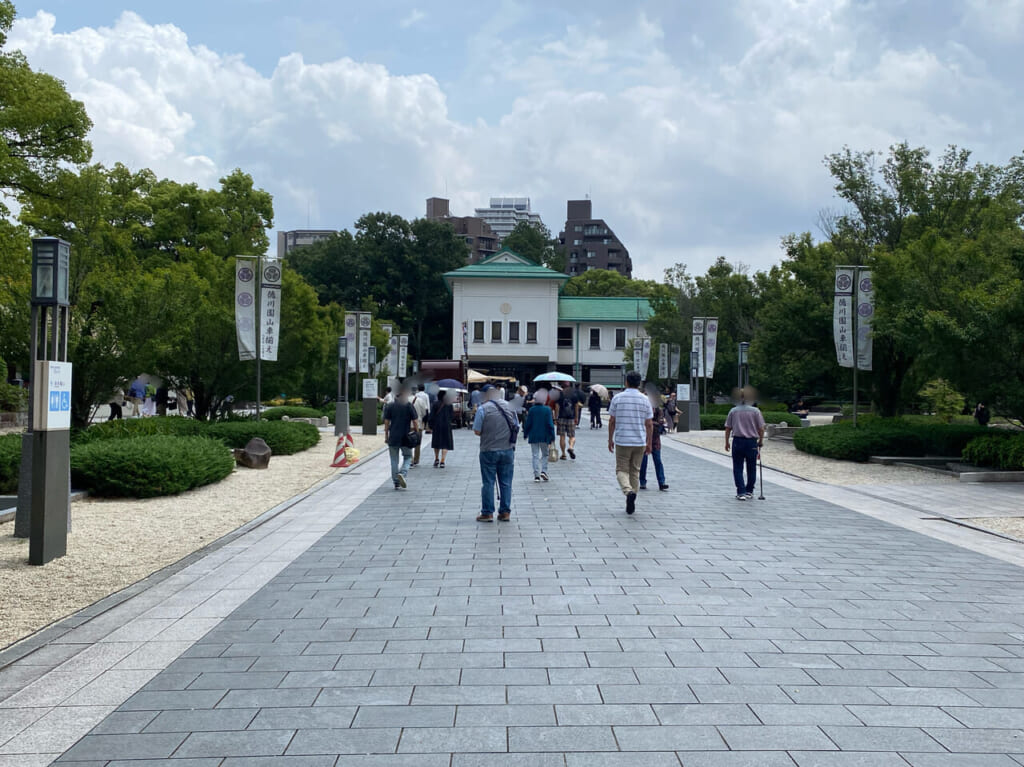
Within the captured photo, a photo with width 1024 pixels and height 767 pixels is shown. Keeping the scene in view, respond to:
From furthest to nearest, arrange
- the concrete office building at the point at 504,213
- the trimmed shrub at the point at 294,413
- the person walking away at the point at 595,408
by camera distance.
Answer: the concrete office building at the point at 504,213 → the trimmed shrub at the point at 294,413 → the person walking away at the point at 595,408

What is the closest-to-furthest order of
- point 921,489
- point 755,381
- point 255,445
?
1. point 921,489
2. point 255,445
3. point 755,381

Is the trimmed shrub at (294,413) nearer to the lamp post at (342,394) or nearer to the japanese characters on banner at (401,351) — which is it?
the japanese characters on banner at (401,351)

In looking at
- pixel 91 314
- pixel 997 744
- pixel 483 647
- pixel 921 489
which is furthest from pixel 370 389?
pixel 997 744

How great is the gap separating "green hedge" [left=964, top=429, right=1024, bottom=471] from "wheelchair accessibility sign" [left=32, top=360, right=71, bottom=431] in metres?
15.1

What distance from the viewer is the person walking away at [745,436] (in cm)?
1345

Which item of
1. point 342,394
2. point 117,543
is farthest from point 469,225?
point 117,543

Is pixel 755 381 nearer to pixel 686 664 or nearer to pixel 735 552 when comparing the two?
pixel 735 552

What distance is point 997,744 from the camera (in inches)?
162

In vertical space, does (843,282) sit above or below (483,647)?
above

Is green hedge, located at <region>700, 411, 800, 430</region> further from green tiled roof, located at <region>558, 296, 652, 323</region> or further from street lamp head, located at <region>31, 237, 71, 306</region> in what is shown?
green tiled roof, located at <region>558, 296, 652, 323</region>

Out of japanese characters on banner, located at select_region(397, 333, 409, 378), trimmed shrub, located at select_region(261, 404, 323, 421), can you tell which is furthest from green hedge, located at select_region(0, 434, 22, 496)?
japanese characters on banner, located at select_region(397, 333, 409, 378)

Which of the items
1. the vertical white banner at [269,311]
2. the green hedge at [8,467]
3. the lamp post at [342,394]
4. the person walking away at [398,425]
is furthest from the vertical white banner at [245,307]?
the green hedge at [8,467]

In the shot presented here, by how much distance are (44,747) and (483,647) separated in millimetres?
2400

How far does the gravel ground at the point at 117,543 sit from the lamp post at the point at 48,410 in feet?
1.01
